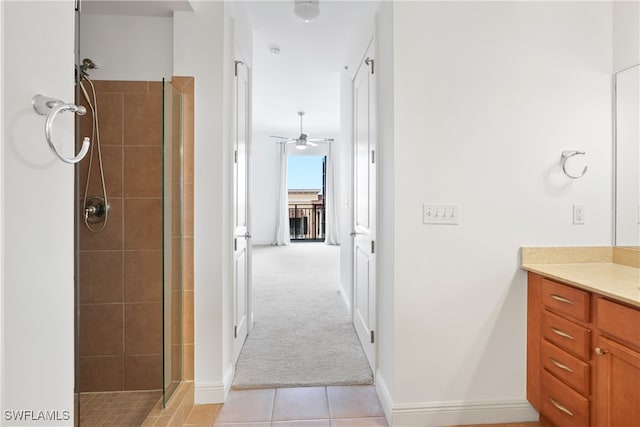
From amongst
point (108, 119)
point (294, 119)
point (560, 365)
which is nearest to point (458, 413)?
point (560, 365)

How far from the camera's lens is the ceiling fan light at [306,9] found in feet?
8.91

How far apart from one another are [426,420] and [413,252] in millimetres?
929

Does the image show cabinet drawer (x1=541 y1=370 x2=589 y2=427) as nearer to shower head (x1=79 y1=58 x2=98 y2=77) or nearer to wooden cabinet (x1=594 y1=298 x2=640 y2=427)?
wooden cabinet (x1=594 y1=298 x2=640 y2=427)

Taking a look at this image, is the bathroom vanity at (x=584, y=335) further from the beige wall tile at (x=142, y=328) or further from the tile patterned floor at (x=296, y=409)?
the beige wall tile at (x=142, y=328)

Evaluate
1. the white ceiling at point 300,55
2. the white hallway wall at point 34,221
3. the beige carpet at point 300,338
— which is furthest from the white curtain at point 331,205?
the white hallway wall at point 34,221

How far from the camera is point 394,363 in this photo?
1932 millimetres

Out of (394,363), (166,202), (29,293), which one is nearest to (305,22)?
(166,202)

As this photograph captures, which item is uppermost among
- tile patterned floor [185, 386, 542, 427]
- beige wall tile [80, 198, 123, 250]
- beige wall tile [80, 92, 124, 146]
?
beige wall tile [80, 92, 124, 146]

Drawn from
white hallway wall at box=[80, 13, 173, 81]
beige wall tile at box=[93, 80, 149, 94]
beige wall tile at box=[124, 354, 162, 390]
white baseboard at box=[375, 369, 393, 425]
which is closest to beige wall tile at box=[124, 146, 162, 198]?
beige wall tile at box=[93, 80, 149, 94]

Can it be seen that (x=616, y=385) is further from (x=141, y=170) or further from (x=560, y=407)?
(x=141, y=170)

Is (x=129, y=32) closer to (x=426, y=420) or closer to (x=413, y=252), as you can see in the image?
(x=413, y=252)

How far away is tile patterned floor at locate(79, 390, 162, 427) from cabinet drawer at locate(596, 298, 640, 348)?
2274 mm

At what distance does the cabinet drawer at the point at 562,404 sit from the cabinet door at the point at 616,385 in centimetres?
7

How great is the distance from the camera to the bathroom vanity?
1.41 metres
